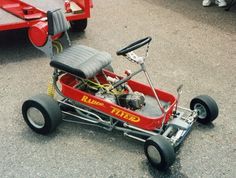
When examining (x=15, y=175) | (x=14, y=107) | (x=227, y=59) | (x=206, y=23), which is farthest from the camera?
(x=206, y=23)

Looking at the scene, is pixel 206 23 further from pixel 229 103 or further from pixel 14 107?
pixel 14 107

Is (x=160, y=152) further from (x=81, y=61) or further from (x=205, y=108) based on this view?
(x=81, y=61)

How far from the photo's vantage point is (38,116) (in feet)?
10.5

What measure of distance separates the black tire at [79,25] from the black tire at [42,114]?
6.33ft

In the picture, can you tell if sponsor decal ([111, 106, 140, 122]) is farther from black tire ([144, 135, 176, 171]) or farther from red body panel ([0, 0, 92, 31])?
red body panel ([0, 0, 92, 31])

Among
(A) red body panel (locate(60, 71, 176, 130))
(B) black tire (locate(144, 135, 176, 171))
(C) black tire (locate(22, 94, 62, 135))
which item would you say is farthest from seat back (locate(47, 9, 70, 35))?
(B) black tire (locate(144, 135, 176, 171))

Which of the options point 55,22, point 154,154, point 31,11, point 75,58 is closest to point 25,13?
point 31,11

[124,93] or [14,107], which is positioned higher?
[124,93]

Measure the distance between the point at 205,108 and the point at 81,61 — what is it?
1.10 metres

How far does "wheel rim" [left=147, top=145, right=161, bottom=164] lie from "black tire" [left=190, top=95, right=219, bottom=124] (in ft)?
2.29

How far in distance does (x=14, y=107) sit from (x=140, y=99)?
1226 millimetres

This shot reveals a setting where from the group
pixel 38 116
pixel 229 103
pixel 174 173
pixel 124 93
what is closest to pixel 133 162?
pixel 174 173

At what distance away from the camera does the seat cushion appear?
10.4 ft

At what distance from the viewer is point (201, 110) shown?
10.9 ft
